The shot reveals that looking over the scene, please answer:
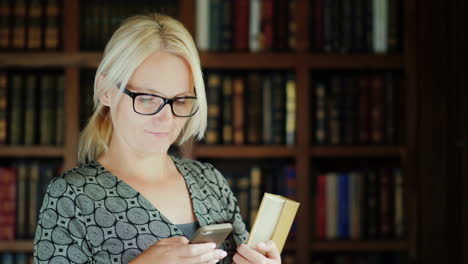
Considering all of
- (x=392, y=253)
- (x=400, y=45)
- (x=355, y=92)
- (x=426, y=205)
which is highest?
(x=400, y=45)

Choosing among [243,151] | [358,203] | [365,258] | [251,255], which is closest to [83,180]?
[251,255]

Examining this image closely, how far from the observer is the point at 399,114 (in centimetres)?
245

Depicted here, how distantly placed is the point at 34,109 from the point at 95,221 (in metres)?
1.46

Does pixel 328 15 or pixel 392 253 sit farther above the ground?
pixel 328 15

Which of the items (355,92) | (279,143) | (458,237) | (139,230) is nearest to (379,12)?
(355,92)

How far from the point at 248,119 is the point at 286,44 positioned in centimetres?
35

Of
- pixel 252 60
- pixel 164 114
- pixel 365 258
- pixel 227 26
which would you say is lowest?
pixel 365 258

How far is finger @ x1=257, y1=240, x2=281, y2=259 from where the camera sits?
1112 millimetres

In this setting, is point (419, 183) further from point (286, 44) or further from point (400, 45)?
point (286, 44)

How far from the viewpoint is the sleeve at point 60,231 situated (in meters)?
1.00

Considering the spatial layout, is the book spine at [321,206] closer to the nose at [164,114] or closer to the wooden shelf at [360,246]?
the wooden shelf at [360,246]

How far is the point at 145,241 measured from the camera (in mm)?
1076

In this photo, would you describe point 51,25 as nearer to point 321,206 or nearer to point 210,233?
point 321,206

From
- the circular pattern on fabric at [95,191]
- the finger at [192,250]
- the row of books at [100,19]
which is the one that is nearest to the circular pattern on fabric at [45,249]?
the circular pattern on fabric at [95,191]
